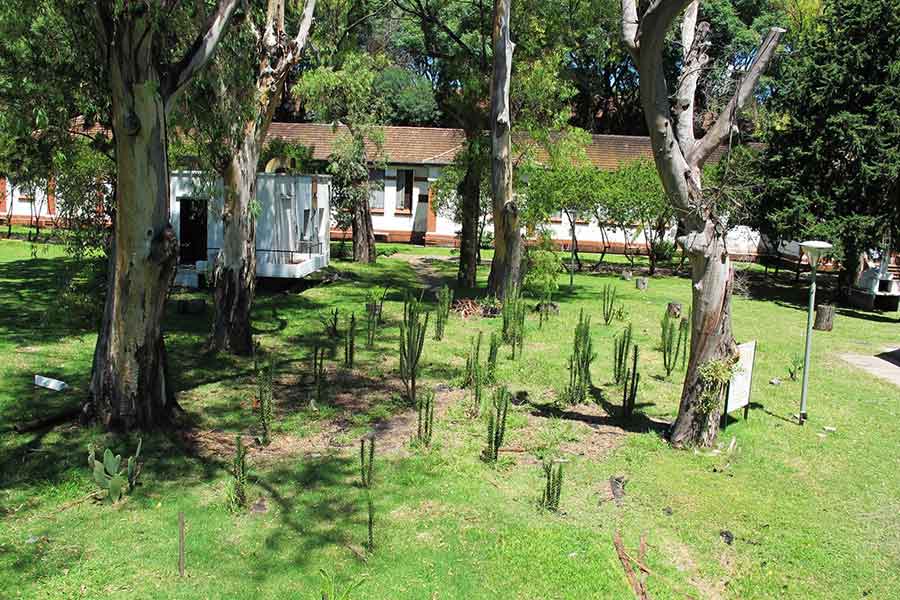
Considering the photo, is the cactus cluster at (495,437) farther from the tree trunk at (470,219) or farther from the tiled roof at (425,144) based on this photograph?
the tiled roof at (425,144)

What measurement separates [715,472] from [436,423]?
3093 millimetres

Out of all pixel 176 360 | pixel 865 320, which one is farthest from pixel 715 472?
pixel 865 320

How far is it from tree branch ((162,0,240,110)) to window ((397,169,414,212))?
24662 millimetres

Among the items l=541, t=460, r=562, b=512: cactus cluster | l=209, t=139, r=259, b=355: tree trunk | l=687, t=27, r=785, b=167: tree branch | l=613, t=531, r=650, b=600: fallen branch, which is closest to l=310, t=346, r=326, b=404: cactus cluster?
l=209, t=139, r=259, b=355: tree trunk

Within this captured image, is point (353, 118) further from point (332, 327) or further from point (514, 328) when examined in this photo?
point (514, 328)

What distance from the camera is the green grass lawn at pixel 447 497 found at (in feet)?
18.7

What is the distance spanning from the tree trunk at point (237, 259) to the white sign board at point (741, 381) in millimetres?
6904

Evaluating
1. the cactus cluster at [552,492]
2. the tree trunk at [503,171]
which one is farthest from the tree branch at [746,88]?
the tree trunk at [503,171]

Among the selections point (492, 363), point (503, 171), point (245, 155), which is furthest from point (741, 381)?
point (503, 171)

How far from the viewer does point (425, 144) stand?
33156 mm

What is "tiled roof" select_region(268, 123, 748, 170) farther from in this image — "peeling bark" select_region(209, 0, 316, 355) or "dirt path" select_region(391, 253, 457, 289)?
"peeling bark" select_region(209, 0, 316, 355)

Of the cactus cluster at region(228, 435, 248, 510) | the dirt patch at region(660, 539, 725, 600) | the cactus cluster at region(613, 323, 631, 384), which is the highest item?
the cactus cluster at region(613, 323, 631, 384)

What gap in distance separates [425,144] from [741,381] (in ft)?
84.4

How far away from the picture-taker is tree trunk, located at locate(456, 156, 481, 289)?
1877 cm
